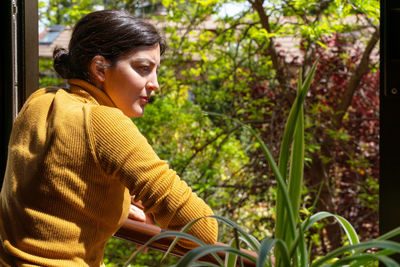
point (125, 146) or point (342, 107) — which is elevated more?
point (125, 146)

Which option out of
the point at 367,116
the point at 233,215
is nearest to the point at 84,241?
the point at 233,215

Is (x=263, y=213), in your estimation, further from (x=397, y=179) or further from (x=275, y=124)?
(x=397, y=179)

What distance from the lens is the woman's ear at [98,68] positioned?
1.26m

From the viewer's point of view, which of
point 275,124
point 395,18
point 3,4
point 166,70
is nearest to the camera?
point 395,18

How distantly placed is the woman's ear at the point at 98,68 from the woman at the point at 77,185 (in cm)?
4

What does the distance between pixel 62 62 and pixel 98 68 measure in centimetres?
16

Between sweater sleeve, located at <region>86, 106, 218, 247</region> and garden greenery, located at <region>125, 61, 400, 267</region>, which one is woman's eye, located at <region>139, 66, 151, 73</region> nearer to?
sweater sleeve, located at <region>86, 106, 218, 247</region>

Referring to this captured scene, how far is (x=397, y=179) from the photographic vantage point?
4.21 ft

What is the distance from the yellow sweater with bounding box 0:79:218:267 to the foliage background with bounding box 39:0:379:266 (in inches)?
101

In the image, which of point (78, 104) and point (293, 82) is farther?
point (293, 82)

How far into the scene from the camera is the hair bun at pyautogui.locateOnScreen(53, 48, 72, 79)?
136 centimetres

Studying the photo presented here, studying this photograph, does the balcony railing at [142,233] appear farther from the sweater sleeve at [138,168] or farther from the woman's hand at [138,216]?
the sweater sleeve at [138,168]

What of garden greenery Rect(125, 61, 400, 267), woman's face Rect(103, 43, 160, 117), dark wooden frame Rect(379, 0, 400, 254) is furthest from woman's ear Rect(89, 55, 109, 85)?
dark wooden frame Rect(379, 0, 400, 254)

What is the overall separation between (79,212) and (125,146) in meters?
0.18
